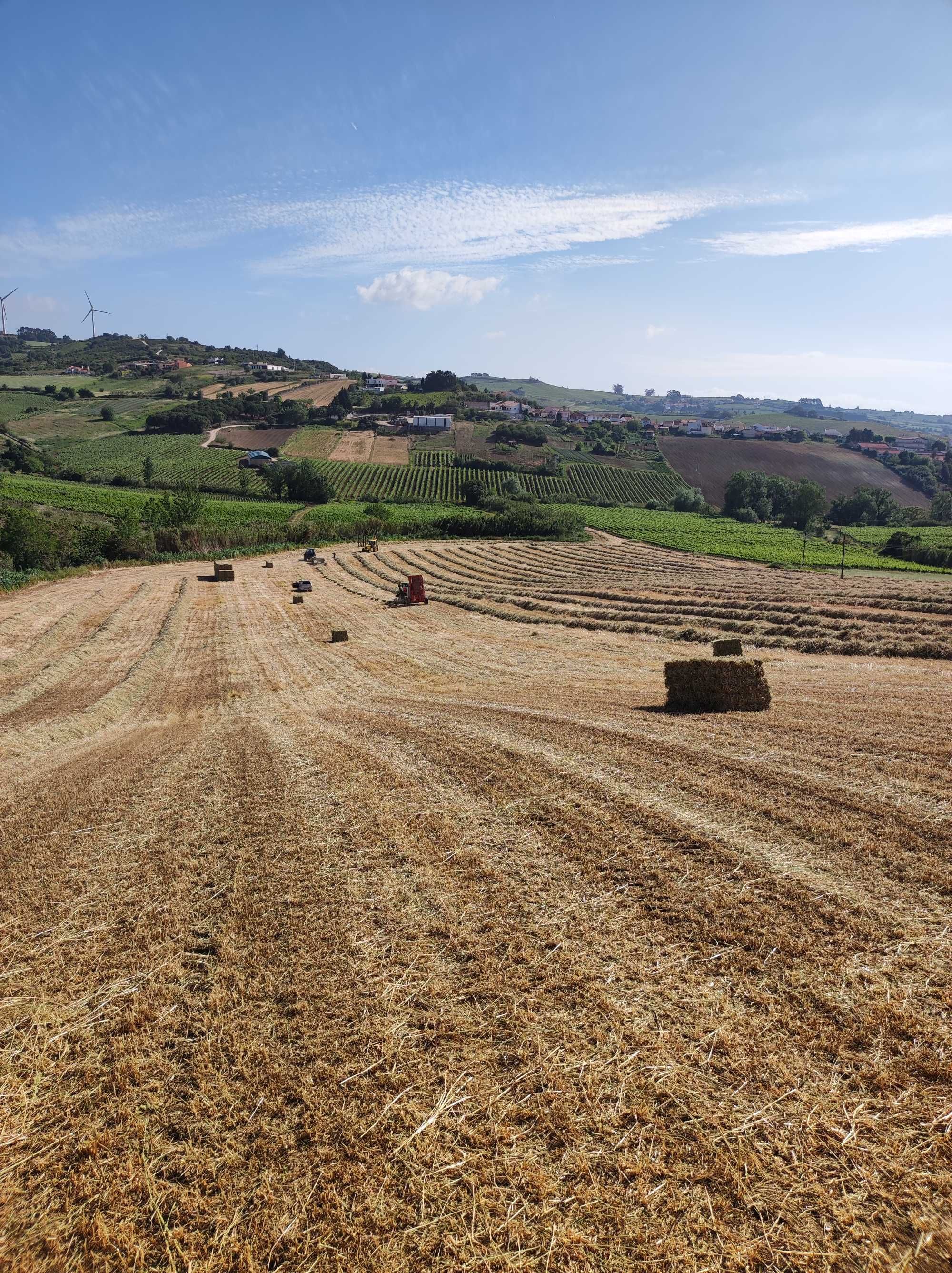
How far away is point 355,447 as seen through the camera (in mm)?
126000

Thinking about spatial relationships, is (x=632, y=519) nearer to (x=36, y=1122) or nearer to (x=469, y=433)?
(x=469, y=433)

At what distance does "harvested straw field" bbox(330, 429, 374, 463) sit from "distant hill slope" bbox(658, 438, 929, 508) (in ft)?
196

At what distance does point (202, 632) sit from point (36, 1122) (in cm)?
3114

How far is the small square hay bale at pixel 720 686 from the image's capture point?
50.3ft

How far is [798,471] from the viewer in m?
132

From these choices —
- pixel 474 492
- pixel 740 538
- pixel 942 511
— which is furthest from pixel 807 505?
pixel 474 492

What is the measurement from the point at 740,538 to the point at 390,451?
68537 mm

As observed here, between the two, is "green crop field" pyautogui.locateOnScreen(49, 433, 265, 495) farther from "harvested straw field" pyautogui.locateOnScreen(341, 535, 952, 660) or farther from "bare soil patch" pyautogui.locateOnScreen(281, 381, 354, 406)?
"harvested straw field" pyautogui.locateOnScreen(341, 535, 952, 660)

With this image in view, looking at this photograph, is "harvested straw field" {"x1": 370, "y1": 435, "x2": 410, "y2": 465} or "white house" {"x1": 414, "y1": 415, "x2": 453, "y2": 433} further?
"white house" {"x1": 414, "y1": 415, "x2": 453, "y2": 433}

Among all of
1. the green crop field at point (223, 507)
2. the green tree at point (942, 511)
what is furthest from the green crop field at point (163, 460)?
the green tree at point (942, 511)

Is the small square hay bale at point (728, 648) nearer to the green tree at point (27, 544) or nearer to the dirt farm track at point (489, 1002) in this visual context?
the dirt farm track at point (489, 1002)

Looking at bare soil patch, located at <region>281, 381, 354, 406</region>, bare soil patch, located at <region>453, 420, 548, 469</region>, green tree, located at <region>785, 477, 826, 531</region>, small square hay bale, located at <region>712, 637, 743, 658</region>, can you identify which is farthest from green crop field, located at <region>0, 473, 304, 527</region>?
bare soil patch, located at <region>281, 381, 354, 406</region>

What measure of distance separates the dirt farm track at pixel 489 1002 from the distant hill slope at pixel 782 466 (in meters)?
122

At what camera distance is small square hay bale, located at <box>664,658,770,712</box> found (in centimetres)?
1534
